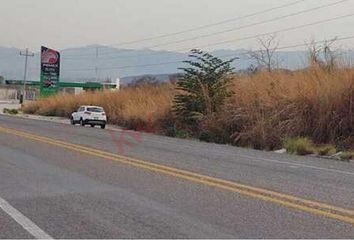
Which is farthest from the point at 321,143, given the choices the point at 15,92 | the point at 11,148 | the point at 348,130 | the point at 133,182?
the point at 15,92

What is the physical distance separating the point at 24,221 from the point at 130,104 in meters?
36.7

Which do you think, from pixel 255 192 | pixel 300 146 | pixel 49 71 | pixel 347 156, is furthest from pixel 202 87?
pixel 49 71

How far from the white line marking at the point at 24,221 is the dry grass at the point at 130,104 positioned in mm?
27698

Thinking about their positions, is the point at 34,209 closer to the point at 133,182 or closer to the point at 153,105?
the point at 133,182

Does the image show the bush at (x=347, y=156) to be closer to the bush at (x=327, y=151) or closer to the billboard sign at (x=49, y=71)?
the bush at (x=327, y=151)

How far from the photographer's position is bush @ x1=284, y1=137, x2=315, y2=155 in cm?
2155

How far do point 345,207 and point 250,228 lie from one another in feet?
7.14

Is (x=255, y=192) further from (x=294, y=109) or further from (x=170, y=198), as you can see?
(x=294, y=109)

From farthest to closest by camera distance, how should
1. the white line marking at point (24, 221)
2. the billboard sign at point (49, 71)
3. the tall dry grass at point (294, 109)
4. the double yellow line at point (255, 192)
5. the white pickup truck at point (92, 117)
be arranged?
the billboard sign at point (49, 71) → the white pickup truck at point (92, 117) → the tall dry grass at point (294, 109) → the double yellow line at point (255, 192) → the white line marking at point (24, 221)

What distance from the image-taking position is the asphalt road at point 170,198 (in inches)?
295

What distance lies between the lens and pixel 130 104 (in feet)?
146

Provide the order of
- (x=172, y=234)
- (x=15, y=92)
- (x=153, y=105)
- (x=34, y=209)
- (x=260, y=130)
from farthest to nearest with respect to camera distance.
Answer: (x=15, y=92) < (x=153, y=105) < (x=260, y=130) < (x=34, y=209) < (x=172, y=234)

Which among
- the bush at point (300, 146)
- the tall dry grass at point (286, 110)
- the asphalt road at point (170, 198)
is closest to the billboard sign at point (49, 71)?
the tall dry grass at point (286, 110)

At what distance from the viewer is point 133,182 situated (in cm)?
1143
